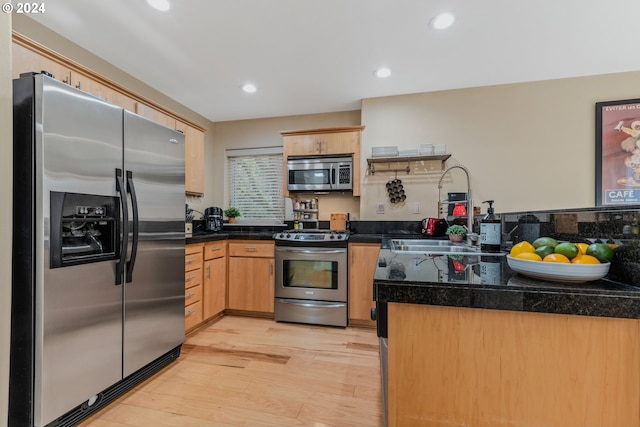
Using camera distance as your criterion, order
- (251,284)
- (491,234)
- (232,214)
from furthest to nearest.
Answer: (232,214)
(251,284)
(491,234)

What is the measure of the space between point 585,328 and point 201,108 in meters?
3.93

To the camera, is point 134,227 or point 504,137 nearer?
point 134,227

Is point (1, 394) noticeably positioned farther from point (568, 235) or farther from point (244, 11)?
point (244, 11)

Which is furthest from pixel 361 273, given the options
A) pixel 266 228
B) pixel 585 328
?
pixel 585 328

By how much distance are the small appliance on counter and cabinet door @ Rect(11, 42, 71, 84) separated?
197cm

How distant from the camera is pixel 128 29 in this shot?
79.3 inches

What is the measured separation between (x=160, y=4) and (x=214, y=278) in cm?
229

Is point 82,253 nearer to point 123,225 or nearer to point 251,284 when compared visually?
point 123,225

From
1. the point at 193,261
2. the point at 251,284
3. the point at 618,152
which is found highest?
the point at 618,152

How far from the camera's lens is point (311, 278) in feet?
9.39

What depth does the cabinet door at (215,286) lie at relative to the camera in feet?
8.82

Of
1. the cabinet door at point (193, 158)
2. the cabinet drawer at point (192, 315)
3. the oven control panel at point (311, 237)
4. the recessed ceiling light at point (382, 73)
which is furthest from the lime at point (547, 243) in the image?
the cabinet door at point (193, 158)

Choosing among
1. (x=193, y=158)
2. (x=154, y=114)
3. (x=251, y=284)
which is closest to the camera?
(x=154, y=114)

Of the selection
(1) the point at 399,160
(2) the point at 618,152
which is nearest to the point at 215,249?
(1) the point at 399,160
